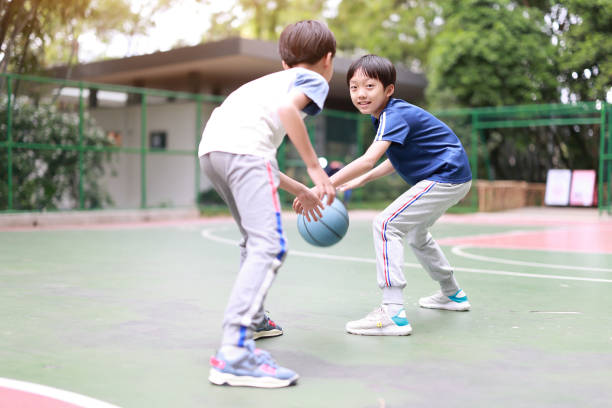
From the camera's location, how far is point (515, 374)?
3.07m

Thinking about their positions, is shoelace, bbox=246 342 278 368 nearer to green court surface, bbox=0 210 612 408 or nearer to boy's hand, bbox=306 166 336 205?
green court surface, bbox=0 210 612 408

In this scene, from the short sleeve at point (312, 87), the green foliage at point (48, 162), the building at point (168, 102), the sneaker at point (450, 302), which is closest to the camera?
the short sleeve at point (312, 87)

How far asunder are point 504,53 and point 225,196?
18.2 metres

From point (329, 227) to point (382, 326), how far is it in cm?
74

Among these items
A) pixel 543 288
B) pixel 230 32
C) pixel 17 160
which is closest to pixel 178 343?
pixel 543 288

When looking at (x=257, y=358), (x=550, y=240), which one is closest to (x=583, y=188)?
(x=550, y=240)

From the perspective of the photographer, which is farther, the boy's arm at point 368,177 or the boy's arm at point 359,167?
the boy's arm at point 368,177

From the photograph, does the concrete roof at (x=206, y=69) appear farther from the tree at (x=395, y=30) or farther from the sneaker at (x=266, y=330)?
the sneaker at (x=266, y=330)

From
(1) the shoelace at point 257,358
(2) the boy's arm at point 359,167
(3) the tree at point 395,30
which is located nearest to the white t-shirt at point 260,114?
(2) the boy's arm at point 359,167

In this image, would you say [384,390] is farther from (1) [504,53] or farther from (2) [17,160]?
(1) [504,53]

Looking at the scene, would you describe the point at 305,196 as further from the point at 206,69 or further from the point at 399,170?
the point at 206,69

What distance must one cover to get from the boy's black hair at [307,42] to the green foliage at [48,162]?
10196 millimetres

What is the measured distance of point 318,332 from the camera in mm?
3953

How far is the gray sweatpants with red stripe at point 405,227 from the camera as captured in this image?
399 centimetres
